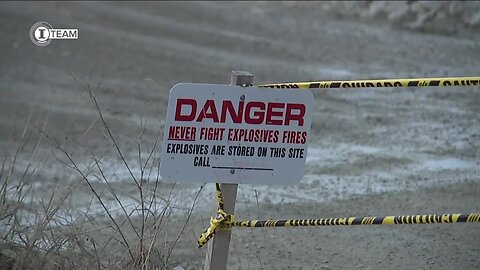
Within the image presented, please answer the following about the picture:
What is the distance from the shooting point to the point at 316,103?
448 inches

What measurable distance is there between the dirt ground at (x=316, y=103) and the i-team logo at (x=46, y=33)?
149mm

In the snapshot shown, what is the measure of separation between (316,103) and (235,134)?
7.03 metres

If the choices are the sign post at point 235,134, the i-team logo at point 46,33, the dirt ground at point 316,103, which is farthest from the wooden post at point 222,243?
the i-team logo at point 46,33

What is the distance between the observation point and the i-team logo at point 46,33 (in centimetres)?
1378

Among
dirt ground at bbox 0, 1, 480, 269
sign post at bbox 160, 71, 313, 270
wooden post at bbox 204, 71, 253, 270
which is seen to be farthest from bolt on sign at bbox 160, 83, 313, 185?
dirt ground at bbox 0, 1, 480, 269

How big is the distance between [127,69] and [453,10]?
25.5ft

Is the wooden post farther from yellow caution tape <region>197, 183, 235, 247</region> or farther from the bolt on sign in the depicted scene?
the bolt on sign

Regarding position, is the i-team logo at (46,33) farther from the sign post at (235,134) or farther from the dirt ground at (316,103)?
the sign post at (235,134)

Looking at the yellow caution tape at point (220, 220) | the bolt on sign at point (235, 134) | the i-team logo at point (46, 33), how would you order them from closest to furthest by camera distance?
1. the bolt on sign at point (235, 134)
2. the yellow caution tape at point (220, 220)
3. the i-team logo at point (46, 33)

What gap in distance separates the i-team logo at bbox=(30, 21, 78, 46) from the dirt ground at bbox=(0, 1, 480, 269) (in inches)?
5.9

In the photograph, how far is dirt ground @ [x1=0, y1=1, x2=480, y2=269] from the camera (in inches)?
260

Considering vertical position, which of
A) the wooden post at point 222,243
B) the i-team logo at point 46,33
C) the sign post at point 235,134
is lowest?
the wooden post at point 222,243

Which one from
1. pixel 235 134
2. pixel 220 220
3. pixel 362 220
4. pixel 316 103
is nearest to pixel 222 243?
pixel 220 220

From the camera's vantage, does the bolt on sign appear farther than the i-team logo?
No
